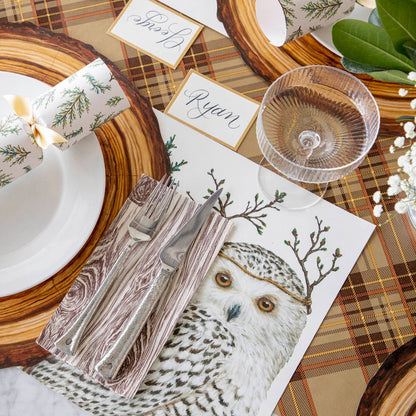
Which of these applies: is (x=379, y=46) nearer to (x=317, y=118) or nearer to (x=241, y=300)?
(x=317, y=118)

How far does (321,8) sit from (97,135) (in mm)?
374

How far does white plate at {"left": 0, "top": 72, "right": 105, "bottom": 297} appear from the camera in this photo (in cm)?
67

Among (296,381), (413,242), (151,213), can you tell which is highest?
(151,213)

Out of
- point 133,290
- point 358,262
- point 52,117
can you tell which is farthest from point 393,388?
point 52,117

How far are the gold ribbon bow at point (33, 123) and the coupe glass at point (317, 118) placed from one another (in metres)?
0.29

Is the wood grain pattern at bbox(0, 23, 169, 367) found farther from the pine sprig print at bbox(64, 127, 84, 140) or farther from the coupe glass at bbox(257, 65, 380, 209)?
the coupe glass at bbox(257, 65, 380, 209)

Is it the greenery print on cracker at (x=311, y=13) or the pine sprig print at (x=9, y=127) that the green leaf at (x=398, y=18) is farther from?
the pine sprig print at (x=9, y=127)

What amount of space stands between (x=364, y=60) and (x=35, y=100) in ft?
1.46

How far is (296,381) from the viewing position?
70cm

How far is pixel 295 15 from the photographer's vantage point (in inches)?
26.8

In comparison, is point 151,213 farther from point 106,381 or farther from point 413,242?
point 413,242

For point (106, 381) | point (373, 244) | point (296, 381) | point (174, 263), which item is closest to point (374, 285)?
point (373, 244)

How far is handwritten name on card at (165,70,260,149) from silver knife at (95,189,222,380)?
105 mm

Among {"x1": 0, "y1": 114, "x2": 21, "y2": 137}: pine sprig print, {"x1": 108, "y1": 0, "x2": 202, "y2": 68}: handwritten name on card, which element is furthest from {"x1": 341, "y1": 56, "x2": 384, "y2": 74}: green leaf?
{"x1": 0, "y1": 114, "x2": 21, "y2": 137}: pine sprig print
